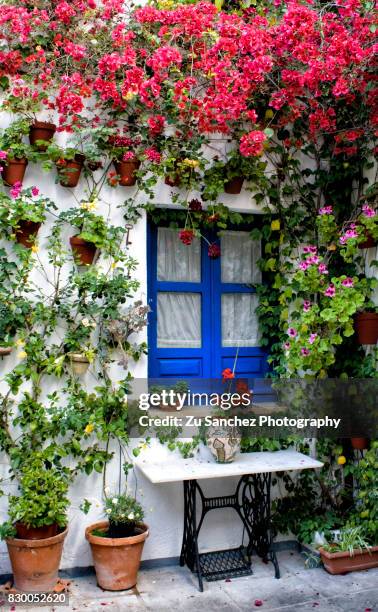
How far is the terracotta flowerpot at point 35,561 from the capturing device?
3.58 metres

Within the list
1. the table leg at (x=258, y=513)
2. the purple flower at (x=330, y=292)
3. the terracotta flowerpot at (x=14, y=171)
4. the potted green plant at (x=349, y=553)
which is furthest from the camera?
the purple flower at (x=330, y=292)

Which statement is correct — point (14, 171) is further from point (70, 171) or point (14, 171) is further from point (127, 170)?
point (127, 170)

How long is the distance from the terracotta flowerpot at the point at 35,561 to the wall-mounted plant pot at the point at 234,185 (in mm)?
2646

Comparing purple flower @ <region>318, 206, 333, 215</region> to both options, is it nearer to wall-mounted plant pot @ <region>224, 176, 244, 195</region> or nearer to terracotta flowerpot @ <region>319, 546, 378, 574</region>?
wall-mounted plant pot @ <region>224, 176, 244, 195</region>

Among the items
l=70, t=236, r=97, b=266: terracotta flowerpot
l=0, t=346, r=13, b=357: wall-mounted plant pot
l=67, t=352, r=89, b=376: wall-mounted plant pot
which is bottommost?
l=67, t=352, r=89, b=376: wall-mounted plant pot

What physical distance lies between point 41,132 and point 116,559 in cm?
282

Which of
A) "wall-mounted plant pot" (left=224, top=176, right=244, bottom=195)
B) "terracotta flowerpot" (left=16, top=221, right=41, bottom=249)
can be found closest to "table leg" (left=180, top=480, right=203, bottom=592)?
"terracotta flowerpot" (left=16, top=221, right=41, bottom=249)

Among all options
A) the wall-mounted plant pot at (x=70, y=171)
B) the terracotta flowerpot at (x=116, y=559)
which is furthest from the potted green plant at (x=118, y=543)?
the wall-mounted plant pot at (x=70, y=171)

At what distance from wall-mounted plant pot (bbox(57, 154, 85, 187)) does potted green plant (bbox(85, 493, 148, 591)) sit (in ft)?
7.05

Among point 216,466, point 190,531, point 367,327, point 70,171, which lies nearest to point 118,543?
point 190,531

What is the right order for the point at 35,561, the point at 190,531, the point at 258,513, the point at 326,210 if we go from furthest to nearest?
the point at 326,210 < the point at 258,513 < the point at 190,531 < the point at 35,561

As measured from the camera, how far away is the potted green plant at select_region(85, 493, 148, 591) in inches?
149

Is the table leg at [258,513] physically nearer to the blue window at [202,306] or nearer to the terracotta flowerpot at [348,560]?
→ the terracotta flowerpot at [348,560]

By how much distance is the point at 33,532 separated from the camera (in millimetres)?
3652
